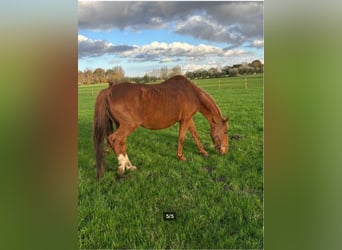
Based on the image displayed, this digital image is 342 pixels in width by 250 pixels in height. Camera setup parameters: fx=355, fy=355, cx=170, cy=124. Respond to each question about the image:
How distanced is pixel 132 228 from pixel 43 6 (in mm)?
1105

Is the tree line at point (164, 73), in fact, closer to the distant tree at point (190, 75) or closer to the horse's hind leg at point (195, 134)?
the distant tree at point (190, 75)

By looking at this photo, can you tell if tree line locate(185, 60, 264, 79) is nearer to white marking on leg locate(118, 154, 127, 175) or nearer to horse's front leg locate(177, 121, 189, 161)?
horse's front leg locate(177, 121, 189, 161)

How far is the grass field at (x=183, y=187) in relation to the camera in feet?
5.65

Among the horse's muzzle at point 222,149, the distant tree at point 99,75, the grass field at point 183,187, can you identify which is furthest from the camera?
the horse's muzzle at point 222,149

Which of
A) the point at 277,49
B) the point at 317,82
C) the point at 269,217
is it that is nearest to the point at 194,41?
the point at 277,49

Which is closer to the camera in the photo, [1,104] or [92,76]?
[1,104]

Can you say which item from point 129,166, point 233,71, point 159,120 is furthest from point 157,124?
point 233,71

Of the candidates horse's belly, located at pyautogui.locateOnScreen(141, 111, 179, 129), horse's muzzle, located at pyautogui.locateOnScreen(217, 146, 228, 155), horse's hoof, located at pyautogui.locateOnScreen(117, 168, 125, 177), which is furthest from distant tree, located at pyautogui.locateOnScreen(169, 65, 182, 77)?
horse's hoof, located at pyautogui.locateOnScreen(117, 168, 125, 177)

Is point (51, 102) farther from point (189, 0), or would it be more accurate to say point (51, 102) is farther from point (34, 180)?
point (189, 0)

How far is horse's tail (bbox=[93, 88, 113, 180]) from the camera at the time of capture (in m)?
1.86

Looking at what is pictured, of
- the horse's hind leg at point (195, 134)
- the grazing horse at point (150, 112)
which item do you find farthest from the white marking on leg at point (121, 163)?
the horse's hind leg at point (195, 134)

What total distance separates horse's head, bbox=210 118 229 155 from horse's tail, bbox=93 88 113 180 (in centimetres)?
56

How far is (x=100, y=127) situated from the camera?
186 centimetres

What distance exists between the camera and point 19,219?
5.19 feet
